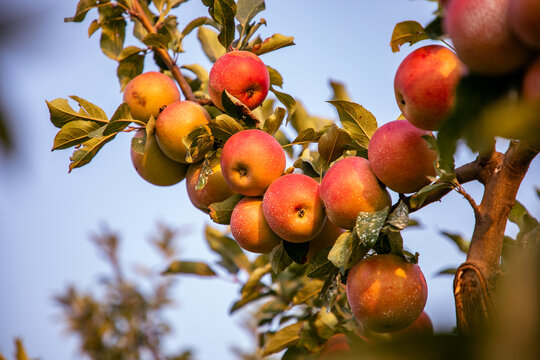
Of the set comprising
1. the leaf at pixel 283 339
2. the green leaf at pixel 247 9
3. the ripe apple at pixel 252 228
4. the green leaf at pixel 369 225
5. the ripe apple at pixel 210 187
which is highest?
the green leaf at pixel 247 9

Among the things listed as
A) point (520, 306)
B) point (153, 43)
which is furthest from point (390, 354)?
point (153, 43)

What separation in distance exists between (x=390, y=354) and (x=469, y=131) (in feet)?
1.60

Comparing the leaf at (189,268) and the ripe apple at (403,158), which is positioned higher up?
the ripe apple at (403,158)

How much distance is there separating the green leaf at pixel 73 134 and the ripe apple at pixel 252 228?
67 cm

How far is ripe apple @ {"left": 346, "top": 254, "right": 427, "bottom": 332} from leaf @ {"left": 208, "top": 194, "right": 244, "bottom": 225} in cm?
54

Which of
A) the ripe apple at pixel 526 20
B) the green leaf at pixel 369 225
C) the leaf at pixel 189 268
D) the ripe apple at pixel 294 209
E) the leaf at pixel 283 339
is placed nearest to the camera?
the ripe apple at pixel 526 20

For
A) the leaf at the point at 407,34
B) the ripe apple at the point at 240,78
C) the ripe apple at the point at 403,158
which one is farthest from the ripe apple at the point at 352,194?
the ripe apple at the point at 240,78

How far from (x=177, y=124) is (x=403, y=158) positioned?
845 millimetres

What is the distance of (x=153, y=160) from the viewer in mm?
1932

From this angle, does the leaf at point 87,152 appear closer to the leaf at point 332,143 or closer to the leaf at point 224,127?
the leaf at point 224,127

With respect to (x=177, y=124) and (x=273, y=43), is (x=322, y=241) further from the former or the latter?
(x=273, y=43)

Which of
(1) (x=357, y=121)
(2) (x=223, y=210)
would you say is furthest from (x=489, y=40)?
(2) (x=223, y=210)

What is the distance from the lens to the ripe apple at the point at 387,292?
141cm

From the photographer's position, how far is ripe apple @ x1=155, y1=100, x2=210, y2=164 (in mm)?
1793
